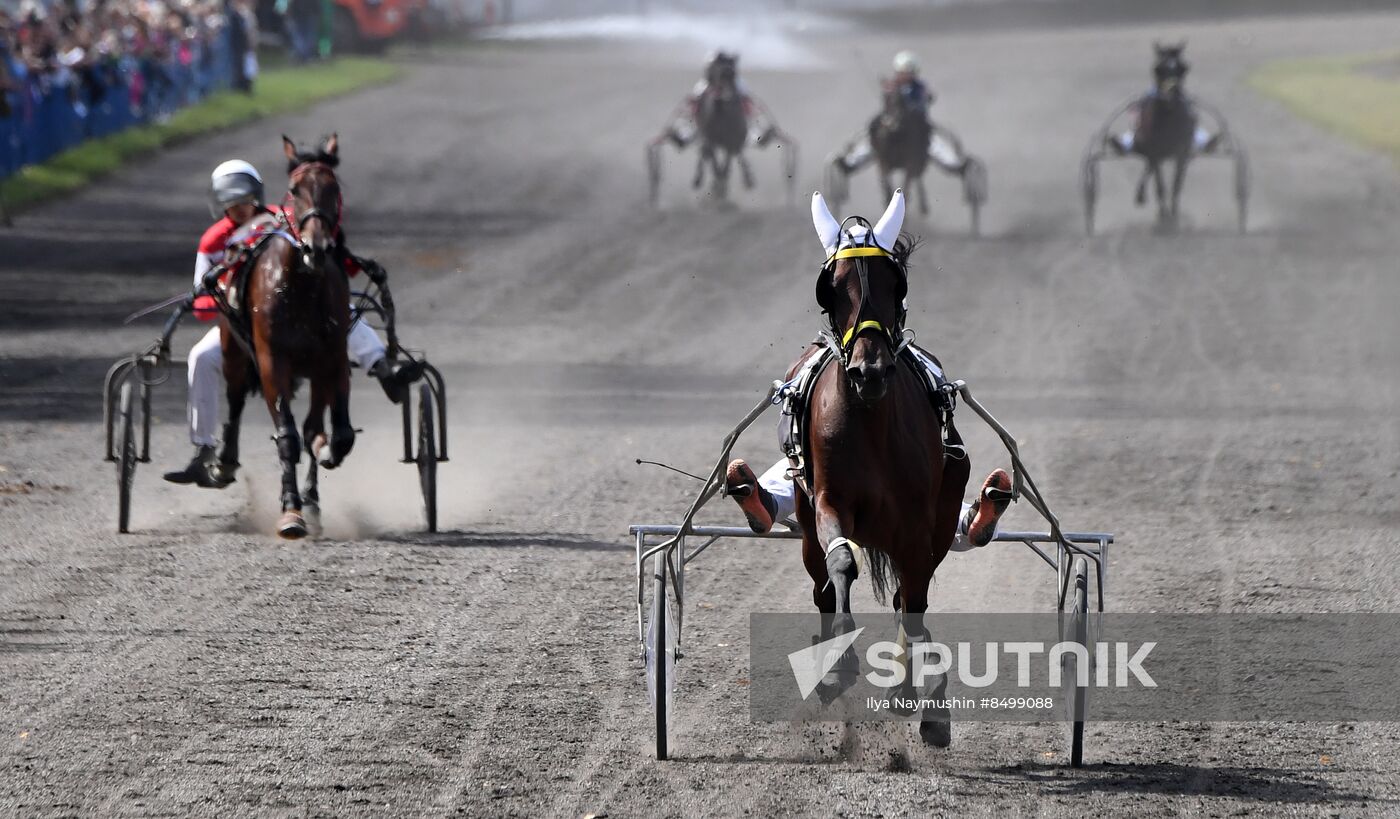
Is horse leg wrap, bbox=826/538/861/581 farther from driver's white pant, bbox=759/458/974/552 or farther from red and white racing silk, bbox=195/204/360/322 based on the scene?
red and white racing silk, bbox=195/204/360/322

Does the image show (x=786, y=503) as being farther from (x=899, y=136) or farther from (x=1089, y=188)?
(x=1089, y=188)

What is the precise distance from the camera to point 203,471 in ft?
33.0

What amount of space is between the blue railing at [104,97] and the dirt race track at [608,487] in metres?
1.02

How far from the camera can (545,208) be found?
24.0 meters

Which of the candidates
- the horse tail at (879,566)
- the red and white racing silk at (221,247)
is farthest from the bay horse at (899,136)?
the horse tail at (879,566)

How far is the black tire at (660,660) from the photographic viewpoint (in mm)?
5996

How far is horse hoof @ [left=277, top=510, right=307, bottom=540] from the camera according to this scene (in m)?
9.36

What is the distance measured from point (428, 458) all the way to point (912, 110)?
13.0 metres

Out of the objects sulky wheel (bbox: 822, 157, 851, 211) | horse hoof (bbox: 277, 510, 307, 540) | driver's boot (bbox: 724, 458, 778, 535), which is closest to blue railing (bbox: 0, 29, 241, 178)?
sulky wheel (bbox: 822, 157, 851, 211)

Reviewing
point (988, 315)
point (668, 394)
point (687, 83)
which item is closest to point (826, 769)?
point (668, 394)

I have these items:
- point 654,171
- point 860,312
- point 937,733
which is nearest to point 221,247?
point 860,312

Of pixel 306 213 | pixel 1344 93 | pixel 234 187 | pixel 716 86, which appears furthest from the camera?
pixel 1344 93

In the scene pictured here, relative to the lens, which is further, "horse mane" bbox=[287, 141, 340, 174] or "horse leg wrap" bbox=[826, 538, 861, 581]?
"horse mane" bbox=[287, 141, 340, 174]

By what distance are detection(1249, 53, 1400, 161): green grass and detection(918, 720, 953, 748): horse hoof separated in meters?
22.4
